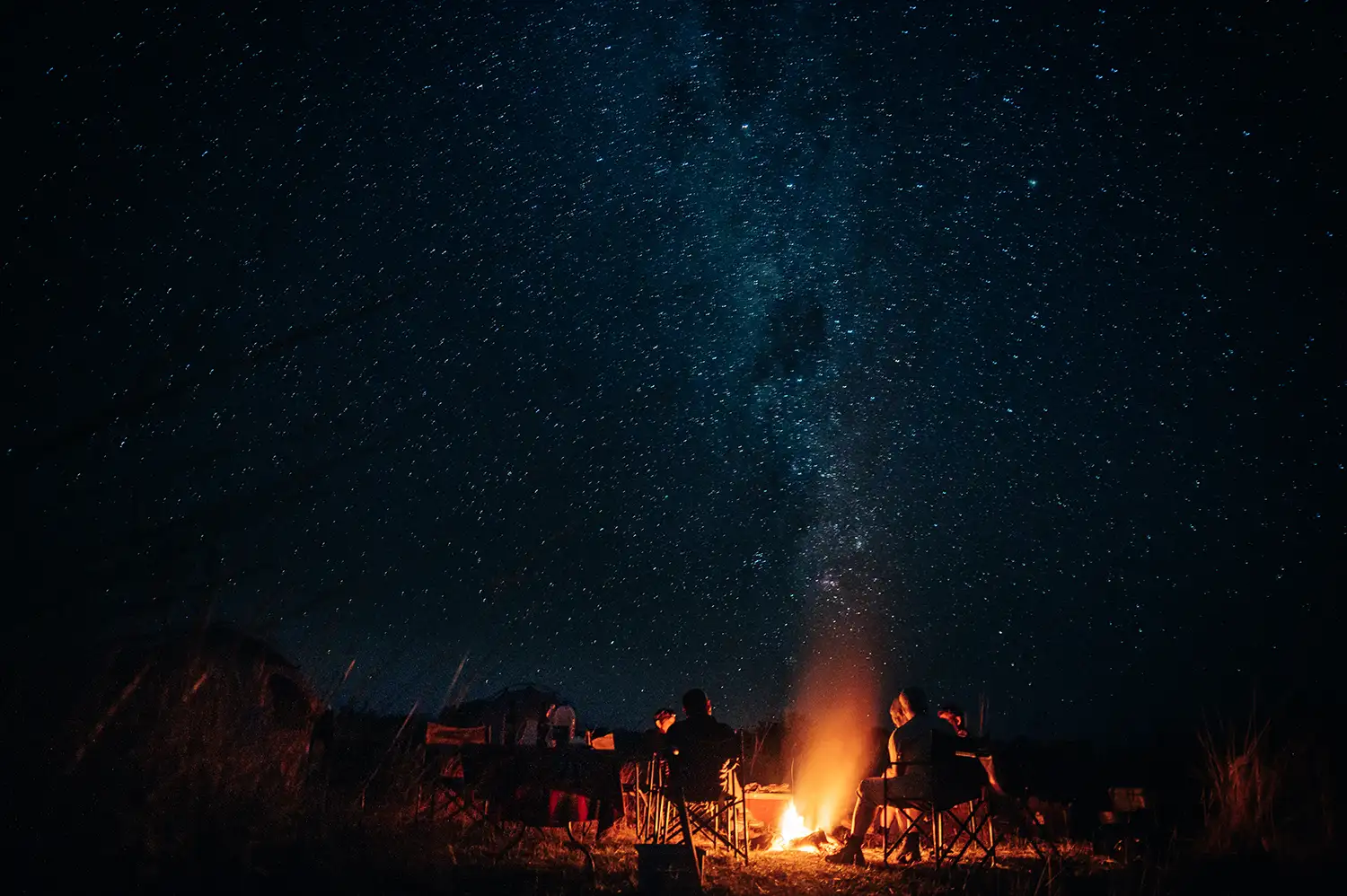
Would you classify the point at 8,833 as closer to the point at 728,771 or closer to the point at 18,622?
the point at 18,622

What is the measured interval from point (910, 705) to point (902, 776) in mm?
568

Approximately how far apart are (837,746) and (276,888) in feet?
17.0

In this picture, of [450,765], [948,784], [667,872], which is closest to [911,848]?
[948,784]

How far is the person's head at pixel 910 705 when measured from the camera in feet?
22.2

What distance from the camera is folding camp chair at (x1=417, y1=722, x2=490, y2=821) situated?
22.1 feet

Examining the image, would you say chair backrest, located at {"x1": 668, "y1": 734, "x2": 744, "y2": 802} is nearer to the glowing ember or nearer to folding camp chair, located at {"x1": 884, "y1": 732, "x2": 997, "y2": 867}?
folding camp chair, located at {"x1": 884, "y1": 732, "x2": 997, "y2": 867}

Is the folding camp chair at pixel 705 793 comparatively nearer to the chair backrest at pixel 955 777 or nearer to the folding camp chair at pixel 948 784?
the folding camp chair at pixel 948 784

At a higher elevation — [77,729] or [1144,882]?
[77,729]

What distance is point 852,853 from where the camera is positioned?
249 inches

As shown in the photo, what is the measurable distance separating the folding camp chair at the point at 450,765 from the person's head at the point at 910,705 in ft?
10.4

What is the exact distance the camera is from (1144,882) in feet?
17.0

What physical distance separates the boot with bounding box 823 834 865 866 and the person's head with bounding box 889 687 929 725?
0.91 meters

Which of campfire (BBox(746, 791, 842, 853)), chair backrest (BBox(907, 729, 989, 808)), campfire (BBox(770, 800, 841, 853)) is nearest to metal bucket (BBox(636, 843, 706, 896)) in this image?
chair backrest (BBox(907, 729, 989, 808))

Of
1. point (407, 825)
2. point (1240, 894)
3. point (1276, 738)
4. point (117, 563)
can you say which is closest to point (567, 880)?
point (407, 825)
